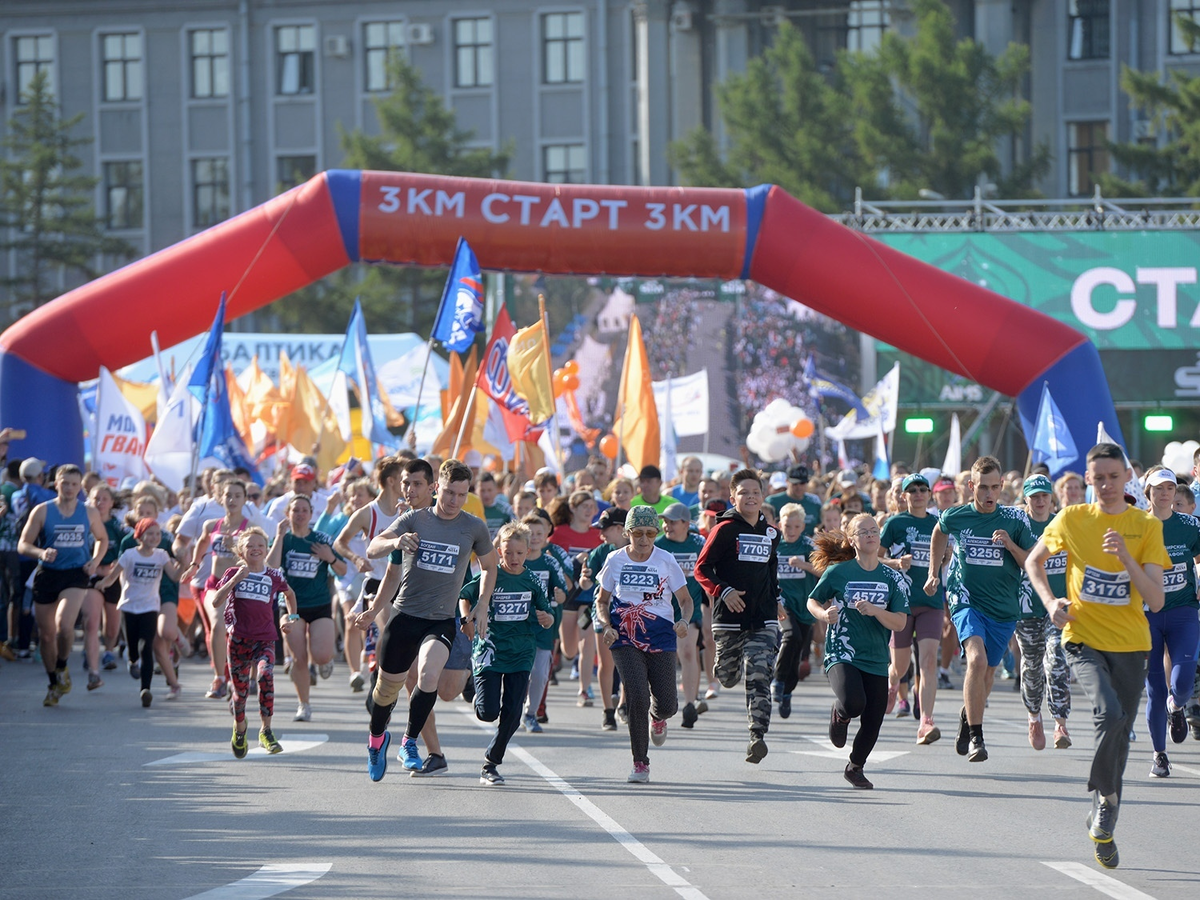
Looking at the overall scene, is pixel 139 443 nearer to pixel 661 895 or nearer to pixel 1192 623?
pixel 1192 623

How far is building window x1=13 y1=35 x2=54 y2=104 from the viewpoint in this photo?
172 feet

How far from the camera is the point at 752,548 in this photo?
12102 millimetres

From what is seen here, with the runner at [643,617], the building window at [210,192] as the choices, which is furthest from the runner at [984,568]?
the building window at [210,192]

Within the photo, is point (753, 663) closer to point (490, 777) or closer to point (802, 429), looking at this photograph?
point (490, 777)

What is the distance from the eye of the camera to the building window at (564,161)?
50.3 m

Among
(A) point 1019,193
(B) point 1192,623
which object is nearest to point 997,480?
(B) point 1192,623

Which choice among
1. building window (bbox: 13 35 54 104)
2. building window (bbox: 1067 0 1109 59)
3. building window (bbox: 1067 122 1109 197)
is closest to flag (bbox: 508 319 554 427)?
building window (bbox: 1067 122 1109 197)

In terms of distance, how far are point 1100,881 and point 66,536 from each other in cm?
1001

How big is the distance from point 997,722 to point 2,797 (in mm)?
7451

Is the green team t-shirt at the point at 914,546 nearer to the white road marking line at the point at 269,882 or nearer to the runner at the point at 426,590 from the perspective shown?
the runner at the point at 426,590

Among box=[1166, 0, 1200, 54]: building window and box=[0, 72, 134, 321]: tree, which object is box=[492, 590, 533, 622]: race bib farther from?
box=[0, 72, 134, 321]: tree

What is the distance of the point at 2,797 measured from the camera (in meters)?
9.99

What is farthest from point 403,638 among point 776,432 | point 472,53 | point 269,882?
point 472,53

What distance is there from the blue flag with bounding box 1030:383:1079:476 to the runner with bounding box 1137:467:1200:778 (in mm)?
7114
